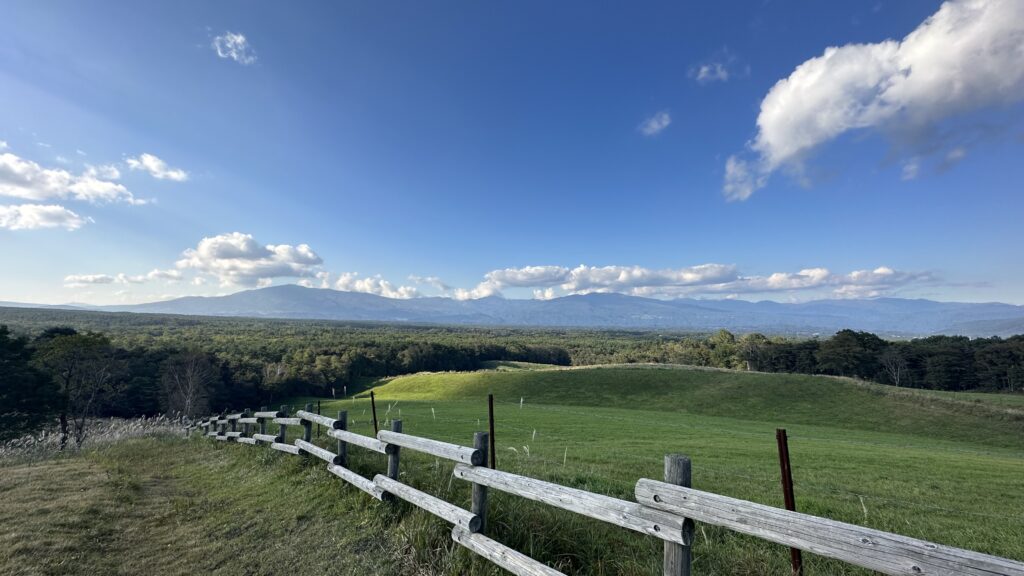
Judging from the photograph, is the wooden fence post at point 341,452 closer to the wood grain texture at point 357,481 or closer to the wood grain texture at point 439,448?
the wood grain texture at point 357,481

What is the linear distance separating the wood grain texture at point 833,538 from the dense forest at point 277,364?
124ft

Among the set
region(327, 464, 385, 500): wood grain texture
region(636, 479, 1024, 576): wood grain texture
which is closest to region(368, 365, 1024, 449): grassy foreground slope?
region(327, 464, 385, 500): wood grain texture

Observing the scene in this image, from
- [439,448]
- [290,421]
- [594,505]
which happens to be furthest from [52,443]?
[594,505]

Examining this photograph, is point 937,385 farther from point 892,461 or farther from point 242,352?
point 242,352

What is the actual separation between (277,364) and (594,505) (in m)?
86.7

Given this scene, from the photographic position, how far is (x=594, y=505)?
413 cm

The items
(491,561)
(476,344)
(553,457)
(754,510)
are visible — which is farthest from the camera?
(476,344)

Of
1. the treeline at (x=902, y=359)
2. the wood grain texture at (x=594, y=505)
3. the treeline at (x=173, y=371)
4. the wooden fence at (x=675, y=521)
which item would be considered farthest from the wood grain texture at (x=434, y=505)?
the treeline at (x=902, y=359)

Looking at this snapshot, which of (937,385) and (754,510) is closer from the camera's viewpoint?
(754,510)

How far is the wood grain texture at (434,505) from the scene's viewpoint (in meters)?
5.23

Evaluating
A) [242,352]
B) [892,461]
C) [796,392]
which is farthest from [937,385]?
[242,352]

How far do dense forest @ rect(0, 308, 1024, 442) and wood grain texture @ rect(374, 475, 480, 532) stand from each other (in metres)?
32.9

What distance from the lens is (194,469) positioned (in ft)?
40.8

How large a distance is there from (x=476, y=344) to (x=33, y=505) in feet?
353
